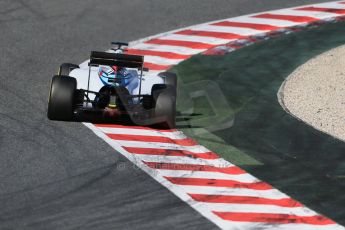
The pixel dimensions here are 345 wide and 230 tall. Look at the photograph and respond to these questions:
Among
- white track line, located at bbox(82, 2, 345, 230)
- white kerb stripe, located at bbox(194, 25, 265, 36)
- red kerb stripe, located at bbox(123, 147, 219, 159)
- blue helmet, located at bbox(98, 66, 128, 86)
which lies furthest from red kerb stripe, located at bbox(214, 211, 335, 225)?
white kerb stripe, located at bbox(194, 25, 265, 36)

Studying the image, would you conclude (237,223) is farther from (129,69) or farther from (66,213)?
(129,69)

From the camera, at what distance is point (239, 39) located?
23.7 m

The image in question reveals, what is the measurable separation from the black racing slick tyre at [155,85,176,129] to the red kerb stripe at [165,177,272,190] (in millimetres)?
2128

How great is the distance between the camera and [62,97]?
56.7ft

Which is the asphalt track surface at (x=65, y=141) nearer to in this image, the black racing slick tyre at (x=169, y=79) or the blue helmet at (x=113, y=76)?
the blue helmet at (x=113, y=76)

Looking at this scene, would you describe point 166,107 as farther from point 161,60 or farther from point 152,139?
point 161,60

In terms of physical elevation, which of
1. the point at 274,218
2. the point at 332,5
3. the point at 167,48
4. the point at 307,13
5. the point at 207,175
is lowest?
the point at 274,218

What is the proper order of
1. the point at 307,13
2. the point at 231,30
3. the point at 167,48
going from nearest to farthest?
the point at 167,48, the point at 231,30, the point at 307,13

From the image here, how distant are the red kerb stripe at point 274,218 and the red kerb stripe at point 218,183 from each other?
1056 mm

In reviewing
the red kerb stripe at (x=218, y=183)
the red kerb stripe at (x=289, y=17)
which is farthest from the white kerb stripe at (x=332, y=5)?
the red kerb stripe at (x=218, y=183)

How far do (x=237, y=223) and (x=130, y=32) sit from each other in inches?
445

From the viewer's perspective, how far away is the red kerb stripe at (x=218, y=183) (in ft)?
50.6

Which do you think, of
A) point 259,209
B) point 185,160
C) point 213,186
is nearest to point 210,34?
point 185,160

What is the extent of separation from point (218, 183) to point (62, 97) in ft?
12.1
